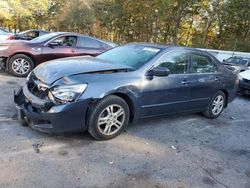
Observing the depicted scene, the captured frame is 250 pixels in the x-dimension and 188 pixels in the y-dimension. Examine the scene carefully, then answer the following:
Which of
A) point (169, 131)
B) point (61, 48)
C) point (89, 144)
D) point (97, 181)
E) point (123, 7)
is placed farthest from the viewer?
point (123, 7)

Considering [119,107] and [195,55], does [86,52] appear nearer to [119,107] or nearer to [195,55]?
[195,55]

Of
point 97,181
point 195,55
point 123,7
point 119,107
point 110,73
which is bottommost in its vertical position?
point 97,181

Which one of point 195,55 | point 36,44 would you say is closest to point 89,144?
point 195,55

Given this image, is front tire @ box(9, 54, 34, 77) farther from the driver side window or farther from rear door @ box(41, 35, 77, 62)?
the driver side window

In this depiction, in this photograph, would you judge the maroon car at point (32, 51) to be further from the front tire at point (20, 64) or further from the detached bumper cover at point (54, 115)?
the detached bumper cover at point (54, 115)

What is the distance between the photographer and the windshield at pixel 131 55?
193 inches

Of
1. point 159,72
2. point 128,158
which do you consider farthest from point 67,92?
point 159,72

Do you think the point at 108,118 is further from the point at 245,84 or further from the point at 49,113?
the point at 245,84

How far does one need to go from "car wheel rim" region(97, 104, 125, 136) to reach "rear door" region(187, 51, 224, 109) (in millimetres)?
1680

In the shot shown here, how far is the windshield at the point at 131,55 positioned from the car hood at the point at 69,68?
250 mm

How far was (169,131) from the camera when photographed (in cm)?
513

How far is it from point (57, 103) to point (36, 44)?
4517mm

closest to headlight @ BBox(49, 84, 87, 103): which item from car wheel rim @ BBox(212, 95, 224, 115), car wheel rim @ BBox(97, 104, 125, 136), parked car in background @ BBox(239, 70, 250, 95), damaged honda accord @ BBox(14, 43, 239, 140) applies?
damaged honda accord @ BBox(14, 43, 239, 140)

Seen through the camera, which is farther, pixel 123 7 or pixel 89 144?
pixel 123 7
